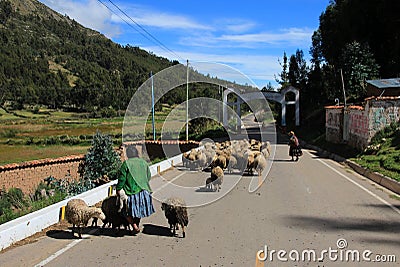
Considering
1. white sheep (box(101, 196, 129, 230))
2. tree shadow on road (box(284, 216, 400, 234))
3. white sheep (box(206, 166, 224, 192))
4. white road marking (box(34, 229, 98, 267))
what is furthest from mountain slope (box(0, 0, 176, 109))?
white road marking (box(34, 229, 98, 267))

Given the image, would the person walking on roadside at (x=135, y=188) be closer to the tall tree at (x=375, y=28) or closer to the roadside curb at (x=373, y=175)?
the roadside curb at (x=373, y=175)

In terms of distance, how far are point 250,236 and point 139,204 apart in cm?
205

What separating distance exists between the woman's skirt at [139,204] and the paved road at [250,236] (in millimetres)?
445

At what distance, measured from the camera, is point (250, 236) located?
7883mm

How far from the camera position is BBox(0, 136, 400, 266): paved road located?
6680 millimetres

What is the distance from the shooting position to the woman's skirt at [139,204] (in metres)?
7.92

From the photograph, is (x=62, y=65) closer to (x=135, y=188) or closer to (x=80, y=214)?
(x=80, y=214)

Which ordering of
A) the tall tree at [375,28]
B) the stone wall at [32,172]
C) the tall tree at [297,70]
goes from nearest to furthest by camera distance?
the stone wall at [32,172] → the tall tree at [375,28] → the tall tree at [297,70]

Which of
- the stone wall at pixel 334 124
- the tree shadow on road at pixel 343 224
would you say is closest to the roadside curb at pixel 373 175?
the stone wall at pixel 334 124

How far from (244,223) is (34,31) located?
148 metres

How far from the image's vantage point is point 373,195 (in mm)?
12312

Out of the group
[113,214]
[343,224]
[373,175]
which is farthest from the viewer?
[373,175]

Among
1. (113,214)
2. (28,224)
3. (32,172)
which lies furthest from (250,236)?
(32,172)

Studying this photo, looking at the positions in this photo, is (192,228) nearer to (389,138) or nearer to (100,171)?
(100,171)
